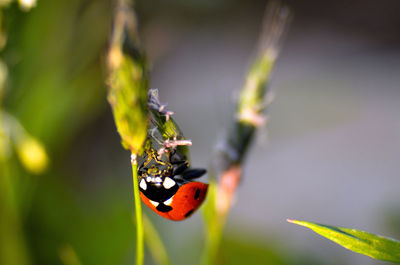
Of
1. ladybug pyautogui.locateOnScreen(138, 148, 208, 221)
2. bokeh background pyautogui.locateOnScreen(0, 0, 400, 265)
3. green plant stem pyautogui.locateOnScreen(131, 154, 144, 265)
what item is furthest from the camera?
bokeh background pyautogui.locateOnScreen(0, 0, 400, 265)

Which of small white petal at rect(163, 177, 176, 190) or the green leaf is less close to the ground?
the green leaf

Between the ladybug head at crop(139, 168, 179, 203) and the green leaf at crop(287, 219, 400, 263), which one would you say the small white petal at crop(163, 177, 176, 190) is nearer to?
the ladybug head at crop(139, 168, 179, 203)

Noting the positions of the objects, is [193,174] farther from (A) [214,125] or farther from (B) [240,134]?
(A) [214,125]

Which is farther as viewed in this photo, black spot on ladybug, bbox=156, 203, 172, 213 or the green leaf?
black spot on ladybug, bbox=156, 203, 172, 213

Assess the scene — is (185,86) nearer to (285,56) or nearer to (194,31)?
(194,31)

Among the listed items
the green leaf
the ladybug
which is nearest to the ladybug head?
the ladybug

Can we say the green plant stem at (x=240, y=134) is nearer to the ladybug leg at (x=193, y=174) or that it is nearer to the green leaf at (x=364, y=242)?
the ladybug leg at (x=193, y=174)
